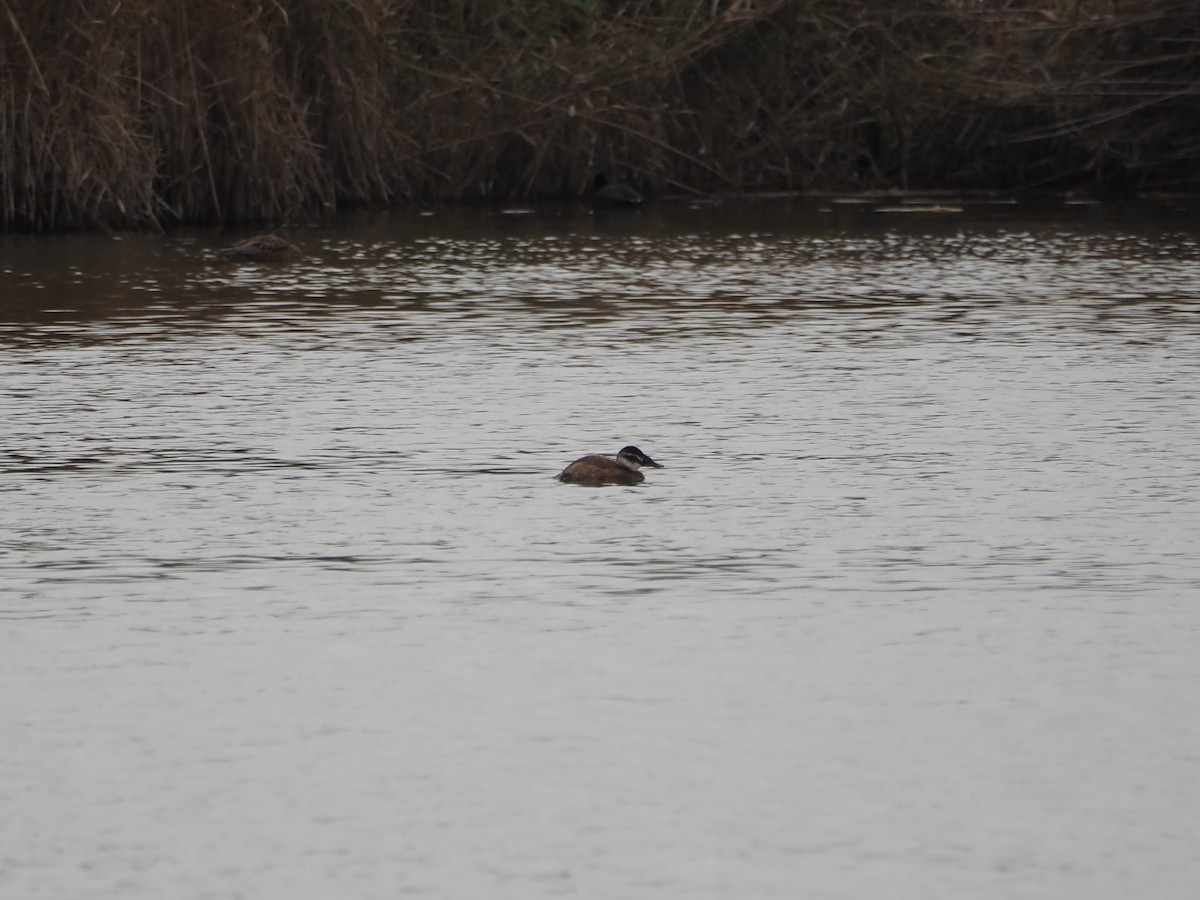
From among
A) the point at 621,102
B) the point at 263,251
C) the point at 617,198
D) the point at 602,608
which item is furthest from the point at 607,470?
the point at 621,102

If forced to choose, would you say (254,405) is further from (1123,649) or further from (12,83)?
(12,83)

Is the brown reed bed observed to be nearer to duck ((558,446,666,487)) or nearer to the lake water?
the lake water

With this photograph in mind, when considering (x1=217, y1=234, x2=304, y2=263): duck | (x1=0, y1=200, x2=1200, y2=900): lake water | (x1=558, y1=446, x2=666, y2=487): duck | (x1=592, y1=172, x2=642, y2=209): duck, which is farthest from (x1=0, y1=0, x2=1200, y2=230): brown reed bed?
(x1=558, y1=446, x2=666, y2=487): duck

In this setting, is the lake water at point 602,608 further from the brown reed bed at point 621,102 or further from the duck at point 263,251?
the brown reed bed at point 621,102

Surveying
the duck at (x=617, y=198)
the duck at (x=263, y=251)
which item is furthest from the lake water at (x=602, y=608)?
the duck at (x=617, y=198)

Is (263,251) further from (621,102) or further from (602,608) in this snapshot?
(602,608)

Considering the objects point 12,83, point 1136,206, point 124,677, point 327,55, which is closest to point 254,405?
point 124,677

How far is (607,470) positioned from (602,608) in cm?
168

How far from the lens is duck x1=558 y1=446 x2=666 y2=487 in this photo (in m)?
7.86

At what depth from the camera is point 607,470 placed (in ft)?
25.8

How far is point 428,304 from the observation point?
1373cm

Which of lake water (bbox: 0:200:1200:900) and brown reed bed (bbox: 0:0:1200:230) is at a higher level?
brown reed bed (bbox: 0:0:1200:230)

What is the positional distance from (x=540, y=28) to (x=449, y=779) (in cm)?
1802

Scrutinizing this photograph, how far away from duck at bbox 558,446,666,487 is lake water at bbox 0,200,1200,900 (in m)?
0.11
